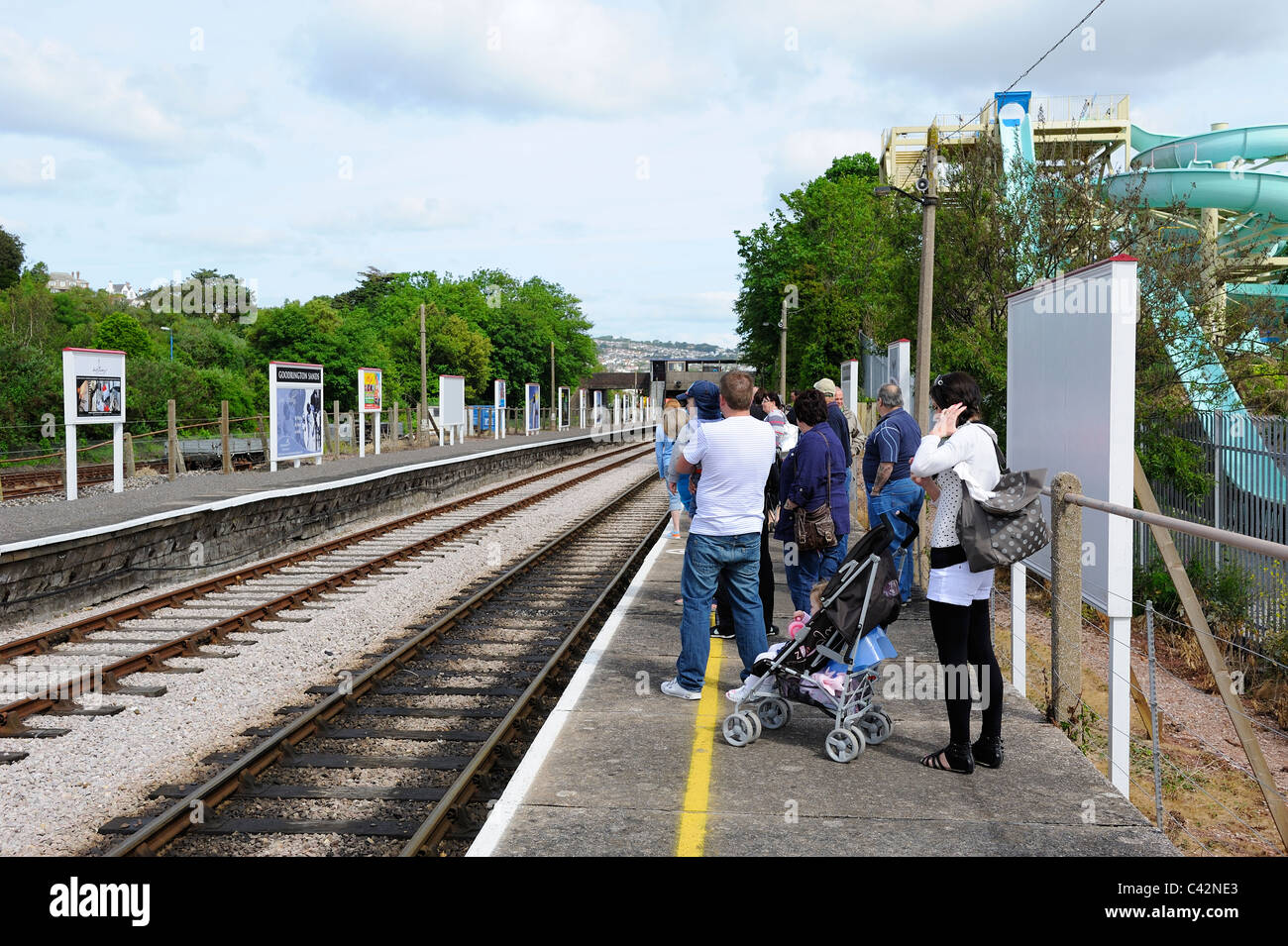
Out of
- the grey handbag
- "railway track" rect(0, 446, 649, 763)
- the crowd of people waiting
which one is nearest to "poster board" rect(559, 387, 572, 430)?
"railway track" rect(0, 446, 649, 763)

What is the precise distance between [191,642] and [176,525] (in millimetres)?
5198

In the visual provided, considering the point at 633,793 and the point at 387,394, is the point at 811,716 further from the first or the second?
the point at 387,394

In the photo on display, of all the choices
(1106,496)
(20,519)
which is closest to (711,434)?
(1106,496)

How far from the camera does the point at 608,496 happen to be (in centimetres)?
2627

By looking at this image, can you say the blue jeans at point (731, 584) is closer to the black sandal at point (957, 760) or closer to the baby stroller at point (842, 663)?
the baby stroller at point (842, 663)

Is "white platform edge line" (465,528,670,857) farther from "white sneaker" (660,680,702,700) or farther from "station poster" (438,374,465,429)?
"station poster" (438,374,465,429)

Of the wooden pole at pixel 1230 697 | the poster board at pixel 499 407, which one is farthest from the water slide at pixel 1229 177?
the poster board at pixel 499 407

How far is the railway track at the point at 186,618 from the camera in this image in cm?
759

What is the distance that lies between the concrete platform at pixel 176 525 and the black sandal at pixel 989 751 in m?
9.26

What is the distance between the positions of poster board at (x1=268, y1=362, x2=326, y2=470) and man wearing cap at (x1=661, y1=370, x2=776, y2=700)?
61.8 ft

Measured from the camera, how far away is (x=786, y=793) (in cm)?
488

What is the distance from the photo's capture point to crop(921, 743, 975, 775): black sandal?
510 centimetres

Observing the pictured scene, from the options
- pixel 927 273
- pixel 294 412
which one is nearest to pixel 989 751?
pixel 927 273

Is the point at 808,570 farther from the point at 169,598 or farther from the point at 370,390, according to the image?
the point at 370,390
